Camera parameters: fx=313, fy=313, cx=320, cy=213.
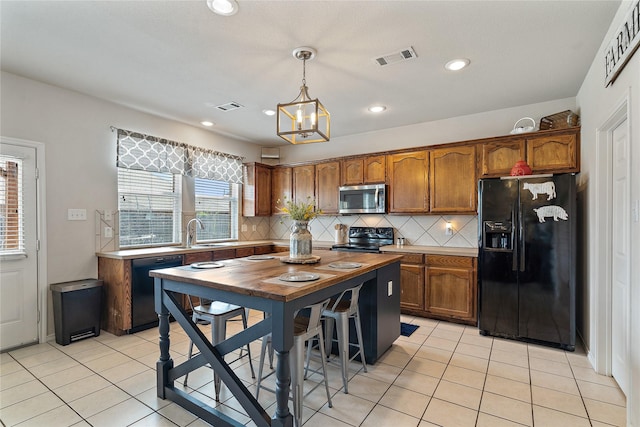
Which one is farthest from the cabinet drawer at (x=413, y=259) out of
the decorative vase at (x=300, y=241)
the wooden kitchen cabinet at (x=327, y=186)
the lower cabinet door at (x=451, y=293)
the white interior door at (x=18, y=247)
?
the white interior door at (x=18, y=247)

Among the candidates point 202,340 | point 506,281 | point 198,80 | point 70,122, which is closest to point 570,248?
point 506,281

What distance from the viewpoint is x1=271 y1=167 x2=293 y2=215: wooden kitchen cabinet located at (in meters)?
5.43

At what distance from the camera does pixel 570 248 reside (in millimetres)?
2971

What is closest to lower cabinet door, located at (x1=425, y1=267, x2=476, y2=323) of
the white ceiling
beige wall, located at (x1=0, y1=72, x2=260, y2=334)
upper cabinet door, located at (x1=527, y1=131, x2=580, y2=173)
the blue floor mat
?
the blue floor mat

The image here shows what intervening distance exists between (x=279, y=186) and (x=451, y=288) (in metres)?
3.23

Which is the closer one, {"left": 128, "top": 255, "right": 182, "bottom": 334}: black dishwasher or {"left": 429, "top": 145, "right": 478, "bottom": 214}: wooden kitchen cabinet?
{"left": 128, "top": 255, "right": 182, "bottom": 334}: black dishwasher

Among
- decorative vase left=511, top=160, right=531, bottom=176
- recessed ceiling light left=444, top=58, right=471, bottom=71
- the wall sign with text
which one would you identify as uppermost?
recessed ceiling light left=444, top=58, right=471, bottom=71

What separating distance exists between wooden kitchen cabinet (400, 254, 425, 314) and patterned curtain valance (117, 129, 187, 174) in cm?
330

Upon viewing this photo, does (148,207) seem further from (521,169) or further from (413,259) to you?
(521,169)

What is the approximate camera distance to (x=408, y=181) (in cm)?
428

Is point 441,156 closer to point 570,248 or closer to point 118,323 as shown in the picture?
point 570,248

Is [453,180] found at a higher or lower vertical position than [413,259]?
higher

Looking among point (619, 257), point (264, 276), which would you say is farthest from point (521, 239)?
point (264, 276)

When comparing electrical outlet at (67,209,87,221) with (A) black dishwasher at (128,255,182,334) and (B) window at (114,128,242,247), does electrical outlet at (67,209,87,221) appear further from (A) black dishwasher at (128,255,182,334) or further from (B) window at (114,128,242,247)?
(A) black dishwasher at (128,255,182,334)
